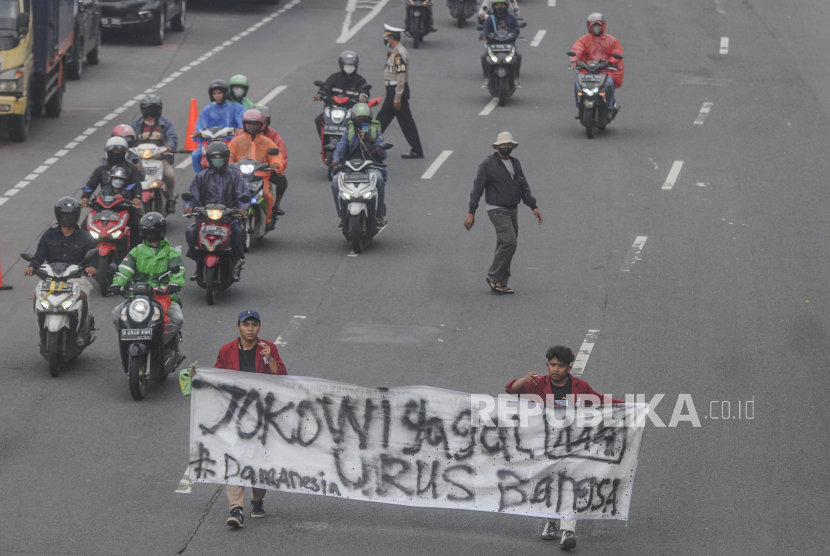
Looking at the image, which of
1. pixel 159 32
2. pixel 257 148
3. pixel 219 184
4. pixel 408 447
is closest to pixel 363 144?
pixel 257 148

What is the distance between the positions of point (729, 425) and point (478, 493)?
332cm

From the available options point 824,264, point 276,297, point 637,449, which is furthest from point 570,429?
point 824,264

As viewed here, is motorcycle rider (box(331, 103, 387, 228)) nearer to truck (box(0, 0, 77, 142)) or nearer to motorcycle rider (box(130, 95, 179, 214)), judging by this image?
motorcycle rider (box(130, 95, 179, 214))

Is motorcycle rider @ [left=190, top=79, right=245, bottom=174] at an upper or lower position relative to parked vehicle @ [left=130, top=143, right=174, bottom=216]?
upper

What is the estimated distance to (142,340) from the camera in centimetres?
1245

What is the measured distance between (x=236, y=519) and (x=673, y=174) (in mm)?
13919

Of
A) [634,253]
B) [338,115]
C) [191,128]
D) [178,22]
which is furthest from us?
[178,22]

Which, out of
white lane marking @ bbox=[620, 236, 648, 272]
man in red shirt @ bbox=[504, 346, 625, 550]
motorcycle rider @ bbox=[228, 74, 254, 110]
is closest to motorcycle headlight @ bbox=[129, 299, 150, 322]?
man in red shirt @ bbox=[504, 346, 625, 550]

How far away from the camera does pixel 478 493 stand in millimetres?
9719

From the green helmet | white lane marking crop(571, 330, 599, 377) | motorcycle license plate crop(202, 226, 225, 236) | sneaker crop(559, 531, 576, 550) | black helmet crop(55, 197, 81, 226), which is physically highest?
black helmet crop(55, 197, 81, 226)

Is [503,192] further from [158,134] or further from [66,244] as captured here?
[158,134]

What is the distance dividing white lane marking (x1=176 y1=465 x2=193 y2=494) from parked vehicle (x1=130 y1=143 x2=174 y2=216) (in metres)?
8.00

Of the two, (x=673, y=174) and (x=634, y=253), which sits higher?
(x=634, y=253)

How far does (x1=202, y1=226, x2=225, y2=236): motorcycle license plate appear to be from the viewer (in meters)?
15.5
